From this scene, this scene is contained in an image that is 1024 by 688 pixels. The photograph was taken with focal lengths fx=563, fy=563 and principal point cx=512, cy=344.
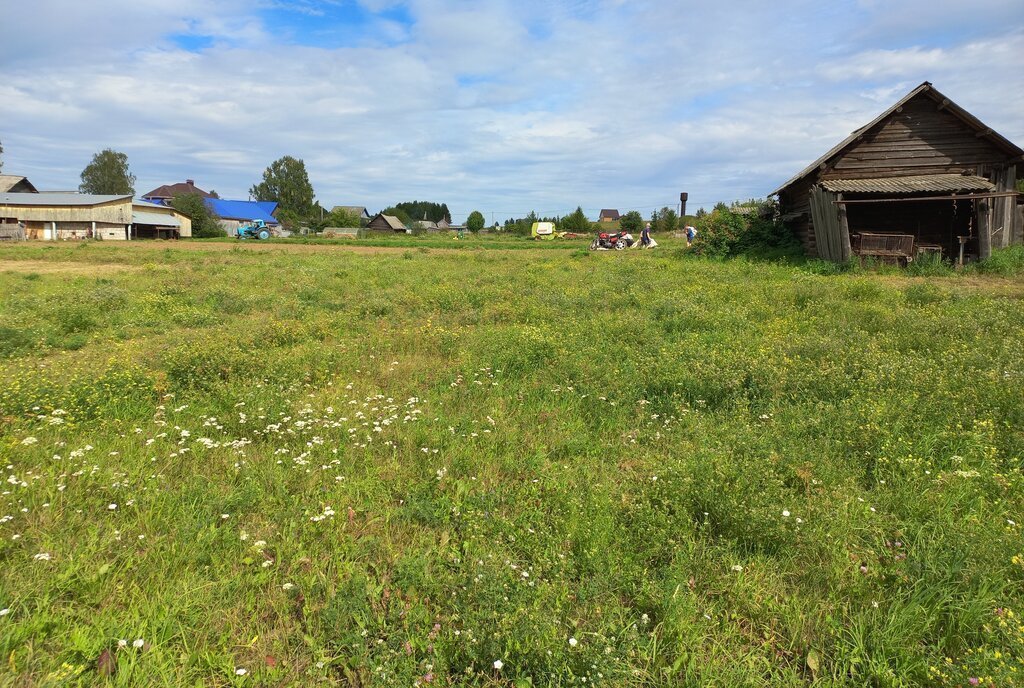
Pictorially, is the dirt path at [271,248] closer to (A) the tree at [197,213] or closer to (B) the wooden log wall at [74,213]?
(B) the wooden log wall at [74,213]

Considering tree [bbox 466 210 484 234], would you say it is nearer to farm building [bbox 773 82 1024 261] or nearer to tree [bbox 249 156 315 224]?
tree [bbox 249 156 315 224]

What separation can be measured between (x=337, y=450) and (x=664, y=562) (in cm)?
276

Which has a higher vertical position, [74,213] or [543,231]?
[74,213]

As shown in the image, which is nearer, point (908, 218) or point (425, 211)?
point (908, 218)

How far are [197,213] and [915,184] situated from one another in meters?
71.9

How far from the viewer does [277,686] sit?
2.68 m

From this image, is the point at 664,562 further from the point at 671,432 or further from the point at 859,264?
the point at 859,264

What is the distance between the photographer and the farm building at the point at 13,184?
62312mm

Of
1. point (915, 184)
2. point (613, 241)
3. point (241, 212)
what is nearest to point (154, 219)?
Answer: point (241, 212)

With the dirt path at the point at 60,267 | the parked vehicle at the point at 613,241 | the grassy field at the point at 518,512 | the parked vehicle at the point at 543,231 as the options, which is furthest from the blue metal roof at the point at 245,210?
the grassy field at the point at 518,512

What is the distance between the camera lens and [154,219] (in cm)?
6209

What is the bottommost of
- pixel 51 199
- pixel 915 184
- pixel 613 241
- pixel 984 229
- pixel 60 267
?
pixel 60 267

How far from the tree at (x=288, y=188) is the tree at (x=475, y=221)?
2853 centimetres

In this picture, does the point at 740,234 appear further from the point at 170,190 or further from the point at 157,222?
the point at 170,190
